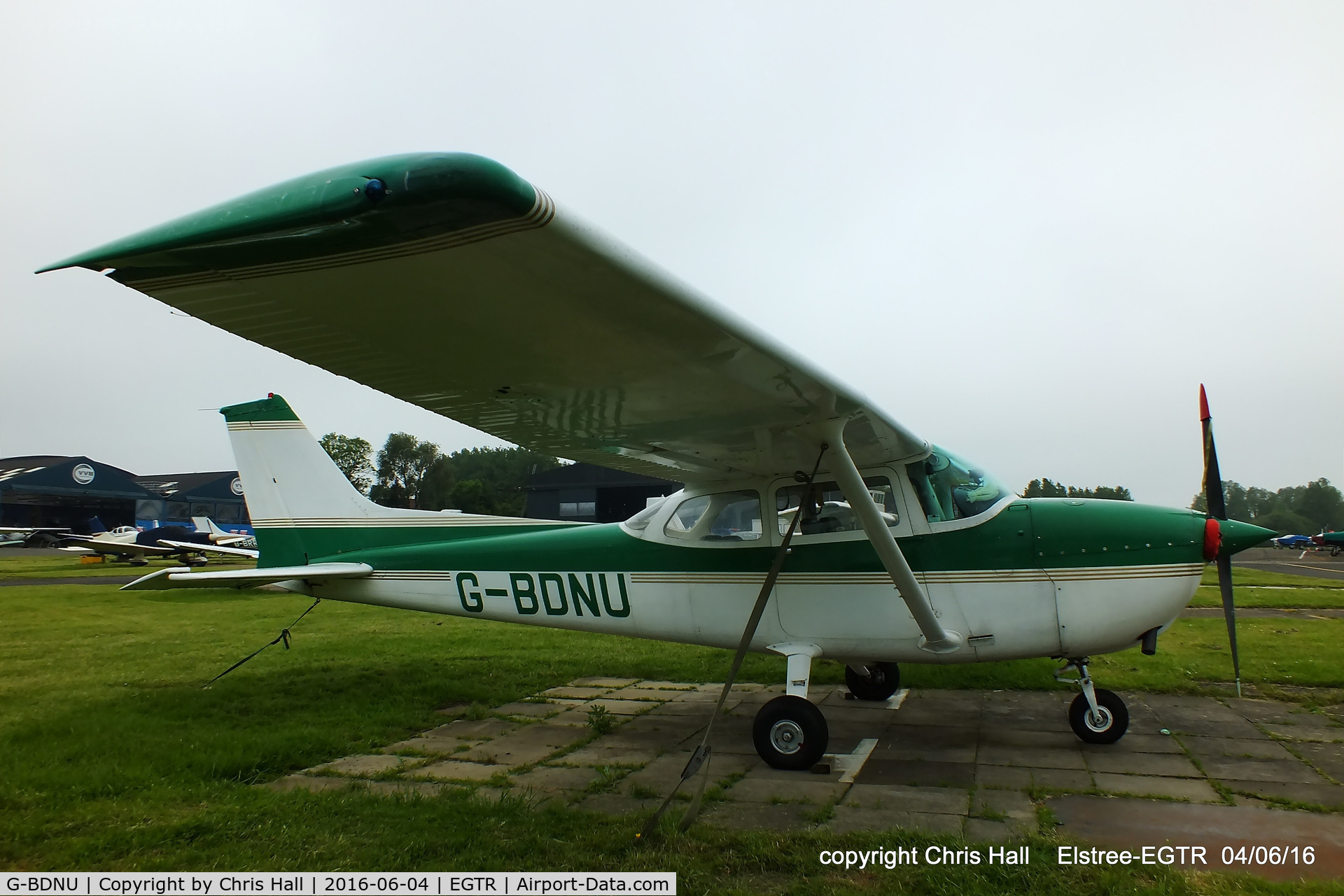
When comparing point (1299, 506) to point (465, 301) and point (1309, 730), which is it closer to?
point (1309, 730)

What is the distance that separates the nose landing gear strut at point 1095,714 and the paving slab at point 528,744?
3757 millimetres

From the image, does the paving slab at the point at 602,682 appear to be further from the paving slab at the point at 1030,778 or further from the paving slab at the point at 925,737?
the paving slab at the point at 1030,778

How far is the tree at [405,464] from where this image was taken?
3226 inches

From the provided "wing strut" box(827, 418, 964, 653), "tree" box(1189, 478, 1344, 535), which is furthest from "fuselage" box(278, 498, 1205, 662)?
"tree" box(1189, 478, 1344, 535)

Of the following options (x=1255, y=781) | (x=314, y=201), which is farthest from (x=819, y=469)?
(x=314, y=201)

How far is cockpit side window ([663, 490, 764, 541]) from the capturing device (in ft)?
18.9

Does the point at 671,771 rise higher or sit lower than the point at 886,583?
lower

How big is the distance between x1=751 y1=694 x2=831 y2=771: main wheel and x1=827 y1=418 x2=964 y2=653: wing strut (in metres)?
0.96

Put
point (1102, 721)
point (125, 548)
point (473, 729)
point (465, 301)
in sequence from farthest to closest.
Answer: point (125, 548) → point (473, 729) → point (1102, 721) → point (465, 301)

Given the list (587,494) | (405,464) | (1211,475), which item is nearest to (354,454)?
(405,464)

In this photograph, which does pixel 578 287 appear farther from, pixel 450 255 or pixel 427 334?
pixel 427 334

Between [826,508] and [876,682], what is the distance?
2316mm

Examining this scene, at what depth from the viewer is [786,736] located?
15.8 ft

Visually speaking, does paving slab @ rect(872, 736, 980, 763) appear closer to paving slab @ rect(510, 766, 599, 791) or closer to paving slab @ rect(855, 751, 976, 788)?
paving slab @ rect(855, 751, 976, 788)
